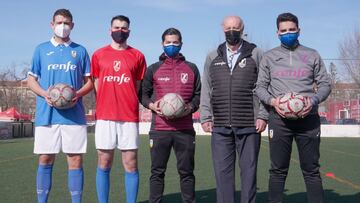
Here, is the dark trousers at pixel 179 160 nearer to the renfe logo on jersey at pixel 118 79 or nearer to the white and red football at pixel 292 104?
the renfe logo on jersey at pixel 118 79

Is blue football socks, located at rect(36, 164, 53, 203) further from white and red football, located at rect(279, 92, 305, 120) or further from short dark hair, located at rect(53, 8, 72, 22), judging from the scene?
white and red football, located at rect(279, 92, 305, 120)

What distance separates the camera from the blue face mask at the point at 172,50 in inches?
221

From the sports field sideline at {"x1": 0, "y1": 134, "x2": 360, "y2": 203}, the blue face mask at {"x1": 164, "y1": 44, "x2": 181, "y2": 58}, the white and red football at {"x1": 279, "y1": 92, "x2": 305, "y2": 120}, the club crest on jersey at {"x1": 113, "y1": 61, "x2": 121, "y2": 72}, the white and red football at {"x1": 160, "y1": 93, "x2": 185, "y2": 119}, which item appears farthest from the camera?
the sports field sideline at {"x1": 0, "y1": 134, "x2": 360, "y2": 203}

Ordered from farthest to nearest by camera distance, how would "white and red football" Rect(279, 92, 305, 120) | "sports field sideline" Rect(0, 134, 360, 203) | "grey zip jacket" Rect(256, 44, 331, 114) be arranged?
"sports field sideline" Rect(0, 134, 360, 203) < "grey zip jacket" Rect(256, 44, 331, 114) < "white and red football" Rect(279, 92, 305, 120)

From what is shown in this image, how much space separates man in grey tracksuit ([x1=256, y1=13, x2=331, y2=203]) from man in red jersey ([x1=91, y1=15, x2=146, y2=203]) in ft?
5.12

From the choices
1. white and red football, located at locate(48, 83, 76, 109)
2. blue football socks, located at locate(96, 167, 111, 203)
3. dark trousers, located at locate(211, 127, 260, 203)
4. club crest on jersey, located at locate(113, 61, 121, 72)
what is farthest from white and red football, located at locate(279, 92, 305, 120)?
white and red football, located at locate(48, 83, 76, 109)

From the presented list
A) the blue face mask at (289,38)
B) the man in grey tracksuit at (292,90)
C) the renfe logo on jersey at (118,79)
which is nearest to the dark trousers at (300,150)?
the man in grey tracksuit at (292,90)

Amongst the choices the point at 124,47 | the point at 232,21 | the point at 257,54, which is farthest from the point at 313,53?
the point at 124,47

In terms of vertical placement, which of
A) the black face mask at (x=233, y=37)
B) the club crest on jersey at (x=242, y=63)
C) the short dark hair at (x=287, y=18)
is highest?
the short dark hair at (x=287, y=18)

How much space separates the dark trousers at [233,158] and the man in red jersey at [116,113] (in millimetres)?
1022

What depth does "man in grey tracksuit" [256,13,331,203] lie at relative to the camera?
16.5ft

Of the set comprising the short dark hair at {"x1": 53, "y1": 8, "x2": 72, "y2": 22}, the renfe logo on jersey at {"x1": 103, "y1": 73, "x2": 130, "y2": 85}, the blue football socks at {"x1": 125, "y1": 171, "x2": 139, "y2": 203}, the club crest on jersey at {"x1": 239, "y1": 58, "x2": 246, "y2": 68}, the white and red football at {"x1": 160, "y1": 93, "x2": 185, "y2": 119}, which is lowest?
the blue football socks at {"x1": 125, "y1": 171, "x2": 139, "y2": 203}

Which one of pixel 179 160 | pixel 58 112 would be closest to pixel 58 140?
pixel 58 112

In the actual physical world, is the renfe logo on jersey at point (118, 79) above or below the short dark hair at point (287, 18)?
below
